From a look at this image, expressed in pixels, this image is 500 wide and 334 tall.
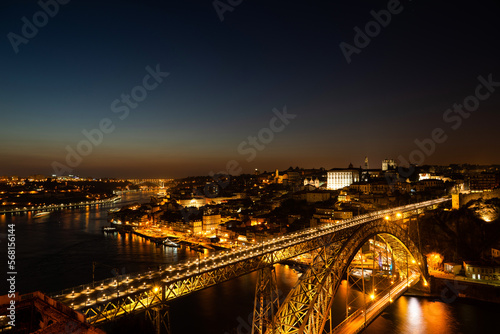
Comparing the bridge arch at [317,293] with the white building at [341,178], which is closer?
the bridge arch at [317,293]

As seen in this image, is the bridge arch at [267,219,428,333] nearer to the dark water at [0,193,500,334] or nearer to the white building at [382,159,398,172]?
the dark water at [0,193,500,334]

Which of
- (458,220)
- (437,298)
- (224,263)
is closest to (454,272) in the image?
(437,298)

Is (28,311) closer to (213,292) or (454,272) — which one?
(213,292)

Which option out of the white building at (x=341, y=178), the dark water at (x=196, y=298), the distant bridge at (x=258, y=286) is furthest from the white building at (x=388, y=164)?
the distant bridge at (x=258, y=286)

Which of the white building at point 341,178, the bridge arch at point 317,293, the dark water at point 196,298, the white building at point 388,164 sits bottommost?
the dark water at point 196,298

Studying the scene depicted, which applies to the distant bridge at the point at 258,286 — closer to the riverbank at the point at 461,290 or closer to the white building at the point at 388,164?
the riverbank at the point at 461,290

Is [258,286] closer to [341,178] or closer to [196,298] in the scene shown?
[196,298]
